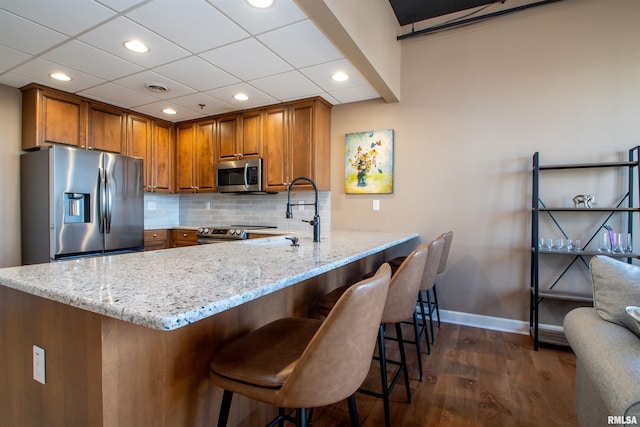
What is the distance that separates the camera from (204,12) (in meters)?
1.97

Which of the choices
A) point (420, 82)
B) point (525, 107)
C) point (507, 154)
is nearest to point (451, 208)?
point (507, 154)

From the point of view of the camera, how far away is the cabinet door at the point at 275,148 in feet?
12.1

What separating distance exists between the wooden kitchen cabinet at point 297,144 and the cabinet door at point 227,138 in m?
0.45

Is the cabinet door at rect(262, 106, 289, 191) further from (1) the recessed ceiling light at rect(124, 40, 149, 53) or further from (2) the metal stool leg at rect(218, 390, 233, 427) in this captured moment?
(2) the metal stool leg at rect(218, 390, 233, 427)

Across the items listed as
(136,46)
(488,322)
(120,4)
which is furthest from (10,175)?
(488,322)

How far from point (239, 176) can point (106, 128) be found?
5.08ft

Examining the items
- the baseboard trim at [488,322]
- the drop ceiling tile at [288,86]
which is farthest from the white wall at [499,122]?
the drop ceiling tile at [288,86]

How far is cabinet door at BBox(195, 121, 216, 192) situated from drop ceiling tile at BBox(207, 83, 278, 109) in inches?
26.9

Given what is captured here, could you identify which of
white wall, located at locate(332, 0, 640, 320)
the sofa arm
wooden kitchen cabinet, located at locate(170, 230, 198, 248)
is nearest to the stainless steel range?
wooden kitchen cabinet, located at locate(170, 230, 198, 248)

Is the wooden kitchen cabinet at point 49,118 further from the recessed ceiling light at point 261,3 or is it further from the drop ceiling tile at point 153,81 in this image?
the recessed ceiling light at point 261,3

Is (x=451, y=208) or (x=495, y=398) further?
(x=451, y=208)

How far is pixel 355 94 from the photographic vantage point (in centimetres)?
335

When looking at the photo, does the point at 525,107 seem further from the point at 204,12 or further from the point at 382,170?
the point at 204,12

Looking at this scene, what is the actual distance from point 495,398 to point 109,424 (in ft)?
6.24
